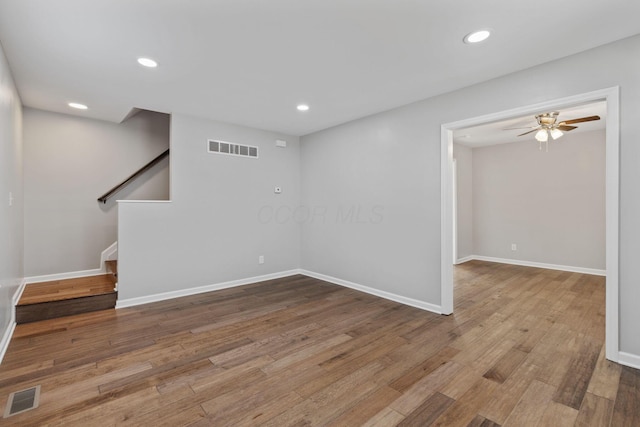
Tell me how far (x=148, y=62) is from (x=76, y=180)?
9.46ft

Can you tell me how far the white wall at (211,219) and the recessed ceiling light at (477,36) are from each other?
3.39m

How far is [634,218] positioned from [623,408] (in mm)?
1348

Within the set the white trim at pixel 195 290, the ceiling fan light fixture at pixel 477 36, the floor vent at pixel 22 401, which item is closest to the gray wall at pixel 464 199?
the white trim at pixel 195 290

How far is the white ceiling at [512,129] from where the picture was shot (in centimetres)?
421

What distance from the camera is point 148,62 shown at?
2645 mm

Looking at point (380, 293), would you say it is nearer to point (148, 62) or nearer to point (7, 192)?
point (148, 62)

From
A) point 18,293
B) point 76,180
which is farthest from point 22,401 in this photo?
point 76,180

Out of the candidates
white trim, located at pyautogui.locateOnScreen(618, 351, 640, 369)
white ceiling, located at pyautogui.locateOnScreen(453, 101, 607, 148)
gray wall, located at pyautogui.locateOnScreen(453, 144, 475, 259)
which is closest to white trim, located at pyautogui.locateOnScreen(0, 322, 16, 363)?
white trim, located at pyautogui.locateOnScreen(618, 351, 640, 369)

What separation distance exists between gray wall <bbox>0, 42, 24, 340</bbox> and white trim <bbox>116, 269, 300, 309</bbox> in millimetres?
1059

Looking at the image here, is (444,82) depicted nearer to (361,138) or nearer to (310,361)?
(361,138)

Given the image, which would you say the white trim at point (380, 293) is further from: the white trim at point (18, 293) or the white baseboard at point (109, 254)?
the white trim at point (18, 293)

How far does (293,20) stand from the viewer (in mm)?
2064

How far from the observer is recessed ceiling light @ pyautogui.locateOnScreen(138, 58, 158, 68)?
8.51 ft

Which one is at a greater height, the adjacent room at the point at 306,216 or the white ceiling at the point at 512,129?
the white ceiling at the point at 512,129
